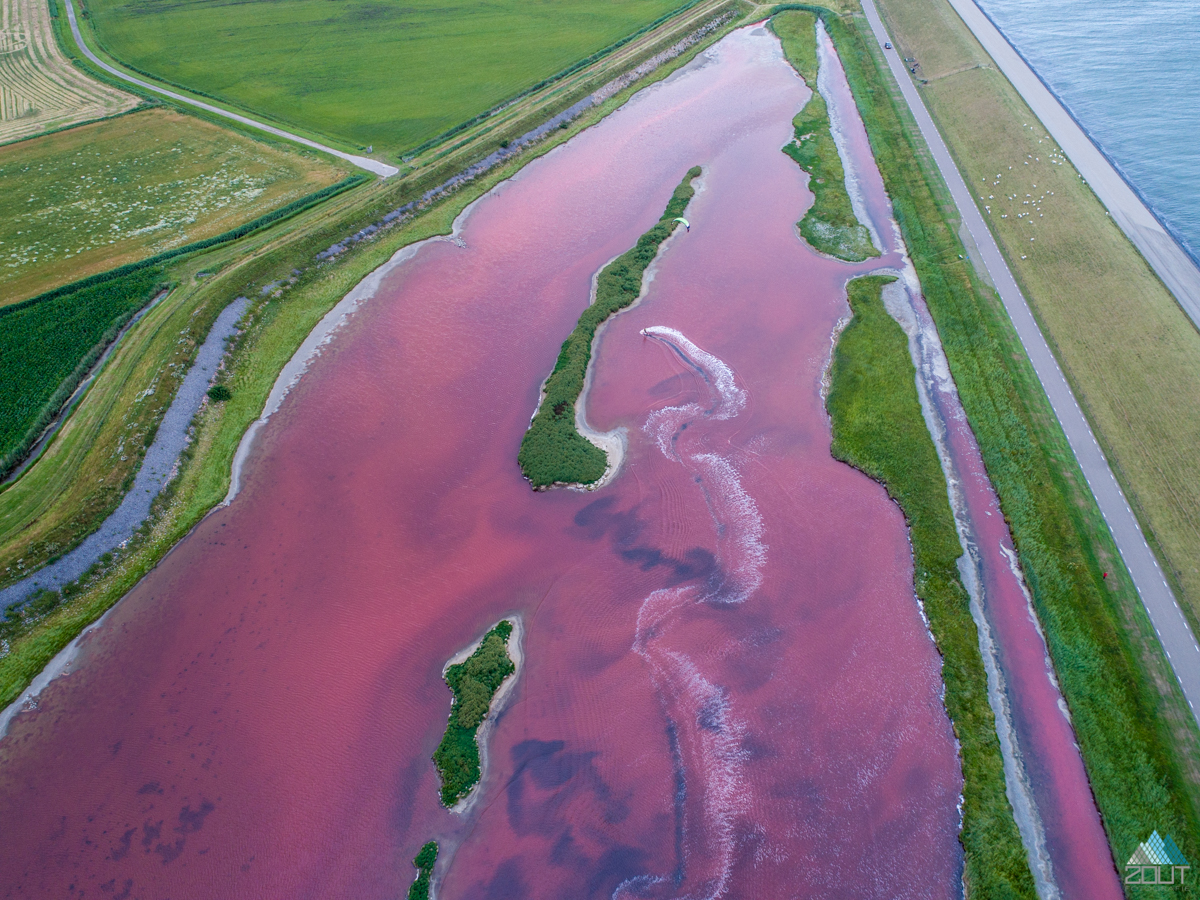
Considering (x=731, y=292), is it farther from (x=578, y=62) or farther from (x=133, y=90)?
(x=133, y=90)

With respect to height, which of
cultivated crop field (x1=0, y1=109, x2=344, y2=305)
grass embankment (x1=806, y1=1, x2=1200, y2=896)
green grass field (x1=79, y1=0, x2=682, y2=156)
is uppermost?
green grass field (x1=79, y1=0, x2=682, y2=156)

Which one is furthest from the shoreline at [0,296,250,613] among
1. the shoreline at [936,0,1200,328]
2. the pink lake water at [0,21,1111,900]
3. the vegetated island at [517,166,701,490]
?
the shoreline at [936,0,1200,328]

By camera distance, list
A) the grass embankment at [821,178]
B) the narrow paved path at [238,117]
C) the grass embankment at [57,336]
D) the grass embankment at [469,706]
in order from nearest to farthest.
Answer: the grass embankment at [469,706]
the grass embankment at [57,336]
the grass embankment at [821,178]
the narrow paved path at [238,117]

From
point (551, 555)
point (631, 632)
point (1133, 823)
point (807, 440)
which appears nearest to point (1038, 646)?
point (1133, 823)

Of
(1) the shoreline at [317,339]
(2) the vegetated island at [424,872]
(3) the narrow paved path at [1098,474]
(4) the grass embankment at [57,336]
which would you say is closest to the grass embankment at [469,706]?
(2) the vegetated island at [424,872]

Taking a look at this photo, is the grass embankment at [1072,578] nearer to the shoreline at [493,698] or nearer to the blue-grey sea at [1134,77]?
the blue-grey sea at [1134,77]

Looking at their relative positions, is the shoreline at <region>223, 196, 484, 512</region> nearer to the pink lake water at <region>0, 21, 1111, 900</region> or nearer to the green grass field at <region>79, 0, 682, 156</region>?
the pink lake water at <region>0, 21, 1111, 900</region>
